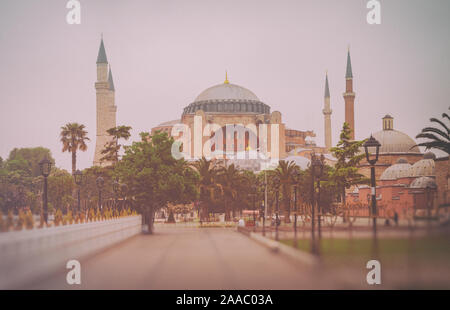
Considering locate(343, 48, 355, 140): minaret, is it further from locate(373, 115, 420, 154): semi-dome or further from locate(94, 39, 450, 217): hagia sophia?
locate(373, 115, 420, 154): semi-dome

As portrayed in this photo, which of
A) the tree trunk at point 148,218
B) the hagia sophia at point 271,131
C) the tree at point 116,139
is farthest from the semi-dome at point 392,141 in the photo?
the tree trunk at point 148,218

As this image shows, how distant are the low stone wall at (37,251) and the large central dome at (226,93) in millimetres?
114732

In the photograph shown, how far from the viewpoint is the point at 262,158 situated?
103875mm

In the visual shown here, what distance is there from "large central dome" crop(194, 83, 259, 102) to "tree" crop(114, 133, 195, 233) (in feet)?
309

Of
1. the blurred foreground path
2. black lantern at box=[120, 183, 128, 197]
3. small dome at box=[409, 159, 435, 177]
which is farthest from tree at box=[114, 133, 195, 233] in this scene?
small dome at box=[409, 159, 435, 177]

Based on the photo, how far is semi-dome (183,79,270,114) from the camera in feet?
419

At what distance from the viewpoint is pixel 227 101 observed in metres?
128

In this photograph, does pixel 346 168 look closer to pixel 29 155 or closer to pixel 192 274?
pixel 29 155

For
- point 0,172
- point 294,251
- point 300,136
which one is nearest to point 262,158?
point 300,136

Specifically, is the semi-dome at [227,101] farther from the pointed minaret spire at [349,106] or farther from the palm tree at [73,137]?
the palm tree at [73,137]

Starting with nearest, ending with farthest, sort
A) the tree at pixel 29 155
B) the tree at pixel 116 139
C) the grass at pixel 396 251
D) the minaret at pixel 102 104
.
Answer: the grass at pixel 396 251 → the tree at pixel 29 155 → the tree at pixel 116 139 → the minaret at pixel 102 104

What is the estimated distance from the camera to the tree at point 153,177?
3384cm
